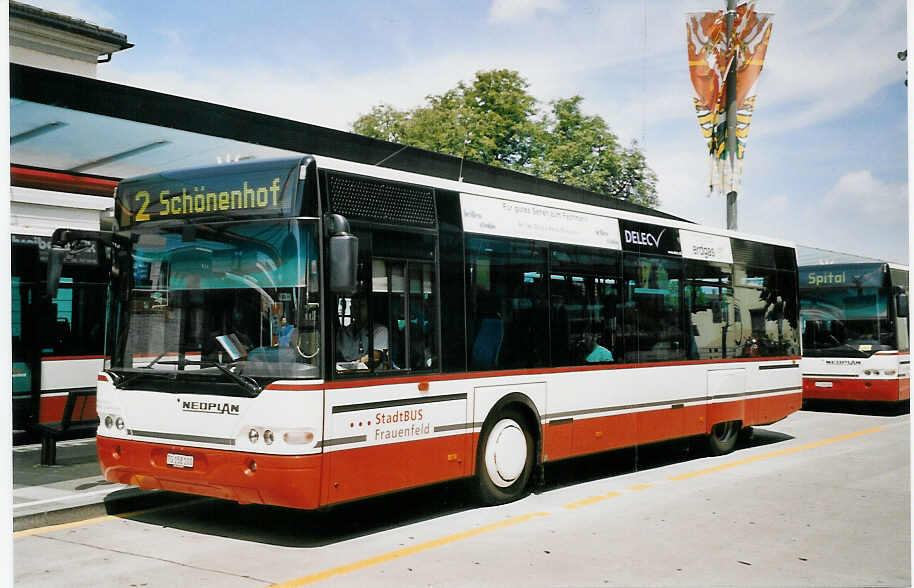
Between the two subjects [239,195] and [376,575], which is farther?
[239,195]

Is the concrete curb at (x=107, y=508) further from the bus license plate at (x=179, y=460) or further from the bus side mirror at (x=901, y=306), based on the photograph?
the bus side mirror at (x=901, y=306)

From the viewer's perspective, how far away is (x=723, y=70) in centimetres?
1858

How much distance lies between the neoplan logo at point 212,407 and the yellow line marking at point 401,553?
1431mm

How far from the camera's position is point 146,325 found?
7855 mm

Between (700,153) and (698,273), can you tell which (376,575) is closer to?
(698,273)

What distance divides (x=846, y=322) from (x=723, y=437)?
7.20 m

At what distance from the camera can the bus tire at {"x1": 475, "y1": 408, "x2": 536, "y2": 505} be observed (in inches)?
354

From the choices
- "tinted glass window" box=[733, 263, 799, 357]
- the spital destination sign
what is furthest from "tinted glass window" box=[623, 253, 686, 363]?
the spital destination sign

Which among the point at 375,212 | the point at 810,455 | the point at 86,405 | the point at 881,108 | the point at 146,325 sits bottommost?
the point at 810,455

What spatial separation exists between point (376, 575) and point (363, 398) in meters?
1.52

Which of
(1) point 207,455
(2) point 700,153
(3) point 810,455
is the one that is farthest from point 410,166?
(1) point 207,455

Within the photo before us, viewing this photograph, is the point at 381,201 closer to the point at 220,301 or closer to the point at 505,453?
the point at 220,301

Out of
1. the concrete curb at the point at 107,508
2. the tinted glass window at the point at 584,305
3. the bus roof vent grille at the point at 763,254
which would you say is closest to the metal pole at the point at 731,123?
the bus roof vent grille at the point at 763,254

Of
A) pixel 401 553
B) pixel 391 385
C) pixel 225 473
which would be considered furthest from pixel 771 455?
pixel 225 473
